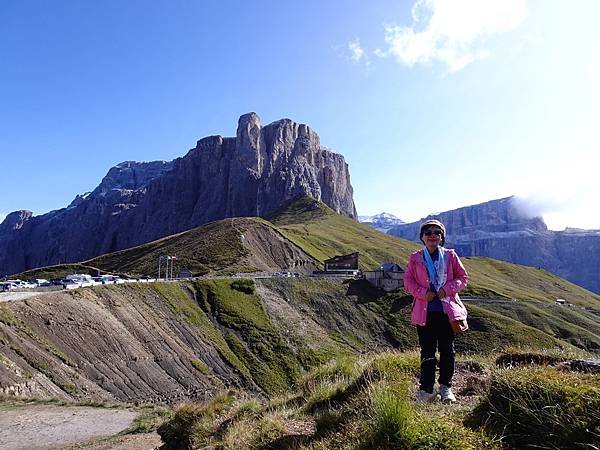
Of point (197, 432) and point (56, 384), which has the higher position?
point (197, 432)

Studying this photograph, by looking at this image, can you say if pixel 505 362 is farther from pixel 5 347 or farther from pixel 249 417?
pixel 5 347

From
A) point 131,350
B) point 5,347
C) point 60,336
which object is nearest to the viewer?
point 5,347

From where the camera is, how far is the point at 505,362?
1054cm

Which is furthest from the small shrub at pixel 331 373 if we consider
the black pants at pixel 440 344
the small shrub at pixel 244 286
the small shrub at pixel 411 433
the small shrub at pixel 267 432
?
the small shrub at pixel 244 286

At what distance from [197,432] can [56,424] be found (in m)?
13.9

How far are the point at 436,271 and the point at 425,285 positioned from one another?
11.8 inches

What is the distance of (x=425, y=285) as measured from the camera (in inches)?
303

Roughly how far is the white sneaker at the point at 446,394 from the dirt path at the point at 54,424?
15.2 meters

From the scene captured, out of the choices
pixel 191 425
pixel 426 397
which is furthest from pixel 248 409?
pixel 426 397

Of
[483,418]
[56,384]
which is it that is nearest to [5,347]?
[56,384]

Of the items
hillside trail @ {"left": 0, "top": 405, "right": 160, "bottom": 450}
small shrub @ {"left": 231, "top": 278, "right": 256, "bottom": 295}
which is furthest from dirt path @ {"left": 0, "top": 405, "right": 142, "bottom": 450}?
small shrub @ {"left": 231, "top": 278, "right": 256, "bottom": 295}

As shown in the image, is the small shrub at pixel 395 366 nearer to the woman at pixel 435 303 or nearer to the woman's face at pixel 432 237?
the woman at pixel 435 303

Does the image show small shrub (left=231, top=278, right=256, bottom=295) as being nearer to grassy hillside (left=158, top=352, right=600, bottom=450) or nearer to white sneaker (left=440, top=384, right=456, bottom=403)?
grassy hillside (left=158, top=352, right=600, bottom=450)

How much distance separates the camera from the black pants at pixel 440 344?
289 inches
